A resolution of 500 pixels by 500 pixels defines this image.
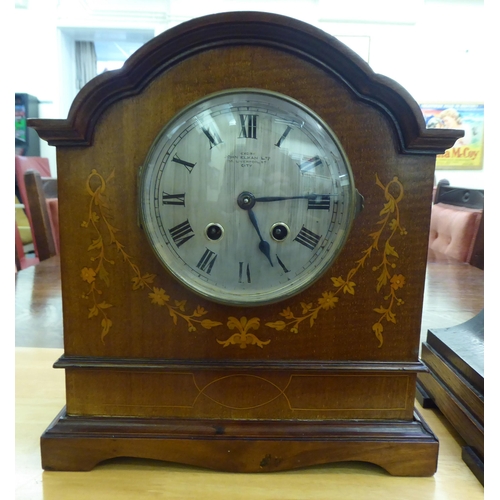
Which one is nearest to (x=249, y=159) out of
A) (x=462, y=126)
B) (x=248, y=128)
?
(x=248, y=128)

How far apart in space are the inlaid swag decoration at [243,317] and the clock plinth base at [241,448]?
0.11 meters

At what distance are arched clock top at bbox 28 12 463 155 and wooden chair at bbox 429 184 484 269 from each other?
1.16 meters

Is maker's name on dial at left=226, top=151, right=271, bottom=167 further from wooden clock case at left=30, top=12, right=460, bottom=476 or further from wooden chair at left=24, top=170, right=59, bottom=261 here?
wooden chair at left=24, top=170, right=59, bottom=261

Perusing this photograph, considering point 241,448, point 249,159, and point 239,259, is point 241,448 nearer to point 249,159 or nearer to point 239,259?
point 239,259

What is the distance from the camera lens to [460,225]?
5.62 feet

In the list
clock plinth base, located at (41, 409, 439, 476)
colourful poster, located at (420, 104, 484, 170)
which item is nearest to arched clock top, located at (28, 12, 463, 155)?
clock plinth base, located at (41, 409, 439, 476)

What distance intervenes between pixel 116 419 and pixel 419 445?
0.37m

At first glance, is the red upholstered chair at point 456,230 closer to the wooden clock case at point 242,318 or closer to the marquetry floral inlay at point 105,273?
the wooden clock case at point 242,318

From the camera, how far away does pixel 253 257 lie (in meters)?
0.57

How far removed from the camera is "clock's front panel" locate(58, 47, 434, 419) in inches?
21.5

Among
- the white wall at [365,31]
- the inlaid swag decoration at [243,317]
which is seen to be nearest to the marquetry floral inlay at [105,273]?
the inlaid swag decoration at [243,317]

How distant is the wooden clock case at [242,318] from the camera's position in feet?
1.79
